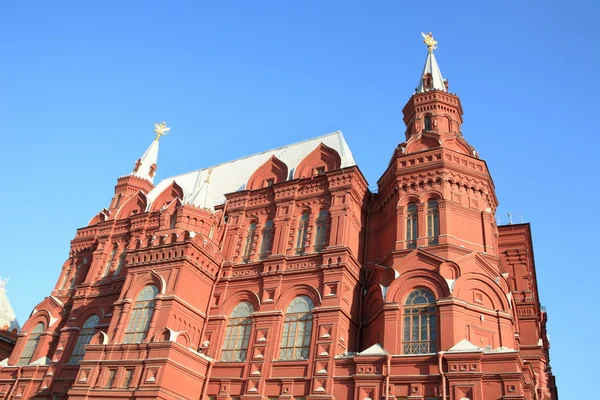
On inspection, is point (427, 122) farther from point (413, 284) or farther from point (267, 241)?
point (267, 241)

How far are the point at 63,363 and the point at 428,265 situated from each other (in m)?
20.8

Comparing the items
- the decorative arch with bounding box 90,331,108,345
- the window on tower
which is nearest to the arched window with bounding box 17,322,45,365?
the decorative arch with bounding box 90,331,108,345

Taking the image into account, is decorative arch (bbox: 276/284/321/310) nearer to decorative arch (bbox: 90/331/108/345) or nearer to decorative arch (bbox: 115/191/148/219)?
decorative arch (bbox: 90/331/108/345)

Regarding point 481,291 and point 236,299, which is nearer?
point 481,291

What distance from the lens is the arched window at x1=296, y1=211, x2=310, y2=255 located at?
86.6ft

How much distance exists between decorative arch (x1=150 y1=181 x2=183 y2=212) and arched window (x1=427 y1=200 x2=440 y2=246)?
16863 mm

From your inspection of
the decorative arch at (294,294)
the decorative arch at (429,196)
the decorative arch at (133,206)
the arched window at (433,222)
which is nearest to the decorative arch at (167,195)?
the decorative arch at (133,206)

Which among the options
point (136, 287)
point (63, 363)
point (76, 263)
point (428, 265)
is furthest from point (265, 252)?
point (76, 263)

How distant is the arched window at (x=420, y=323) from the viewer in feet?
68.2

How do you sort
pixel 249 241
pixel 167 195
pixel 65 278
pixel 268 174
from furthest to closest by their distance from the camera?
pixel 65 278
pixel 167 195
pixel 268 174
pixel 249 241

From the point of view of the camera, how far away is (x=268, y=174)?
30.9 meters

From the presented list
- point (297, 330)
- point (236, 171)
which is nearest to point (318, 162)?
point (236, 171)

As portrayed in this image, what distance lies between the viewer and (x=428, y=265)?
885 inches

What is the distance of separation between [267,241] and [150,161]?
58.2 ft
